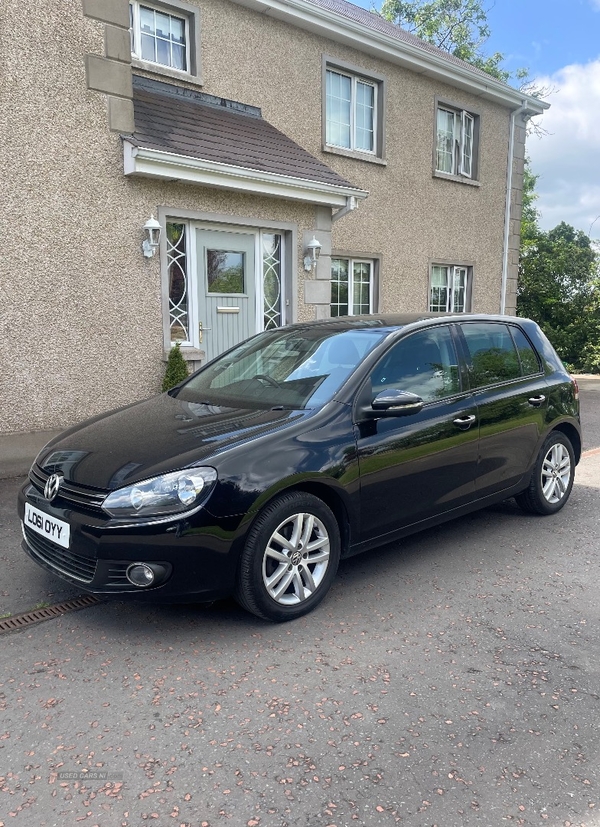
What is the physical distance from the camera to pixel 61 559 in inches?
134

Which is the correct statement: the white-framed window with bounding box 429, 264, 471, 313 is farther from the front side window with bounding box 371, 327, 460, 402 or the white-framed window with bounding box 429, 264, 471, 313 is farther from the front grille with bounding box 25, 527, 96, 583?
the front grille with bounding box 25, 527, 96, 583

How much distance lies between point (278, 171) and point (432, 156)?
543 cm

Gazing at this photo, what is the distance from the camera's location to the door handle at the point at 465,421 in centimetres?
432

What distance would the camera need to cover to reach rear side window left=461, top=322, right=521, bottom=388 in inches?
185

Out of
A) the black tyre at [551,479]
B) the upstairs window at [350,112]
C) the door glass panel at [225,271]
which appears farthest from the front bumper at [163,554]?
the upstairs window at [350,112]

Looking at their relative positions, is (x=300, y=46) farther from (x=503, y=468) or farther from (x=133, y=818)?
(x=133, y=818)

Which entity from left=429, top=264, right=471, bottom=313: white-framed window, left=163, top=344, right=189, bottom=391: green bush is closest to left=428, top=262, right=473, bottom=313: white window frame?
left=429, top=264, right=471, bottom=313: white-framed window

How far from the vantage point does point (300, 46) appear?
1014cm

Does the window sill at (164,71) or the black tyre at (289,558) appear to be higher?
the window sill at (164,71)

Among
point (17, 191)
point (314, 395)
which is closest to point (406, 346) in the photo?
point (314, 395)

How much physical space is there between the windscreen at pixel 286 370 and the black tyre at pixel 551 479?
1.90 meters

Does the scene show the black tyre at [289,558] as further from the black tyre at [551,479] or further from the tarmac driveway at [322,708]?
the black tyre at [551,479]

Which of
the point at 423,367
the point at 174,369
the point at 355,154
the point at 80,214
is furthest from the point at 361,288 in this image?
the point at 423,367

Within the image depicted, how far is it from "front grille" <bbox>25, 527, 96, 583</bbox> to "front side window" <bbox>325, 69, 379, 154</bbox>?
905 cm
